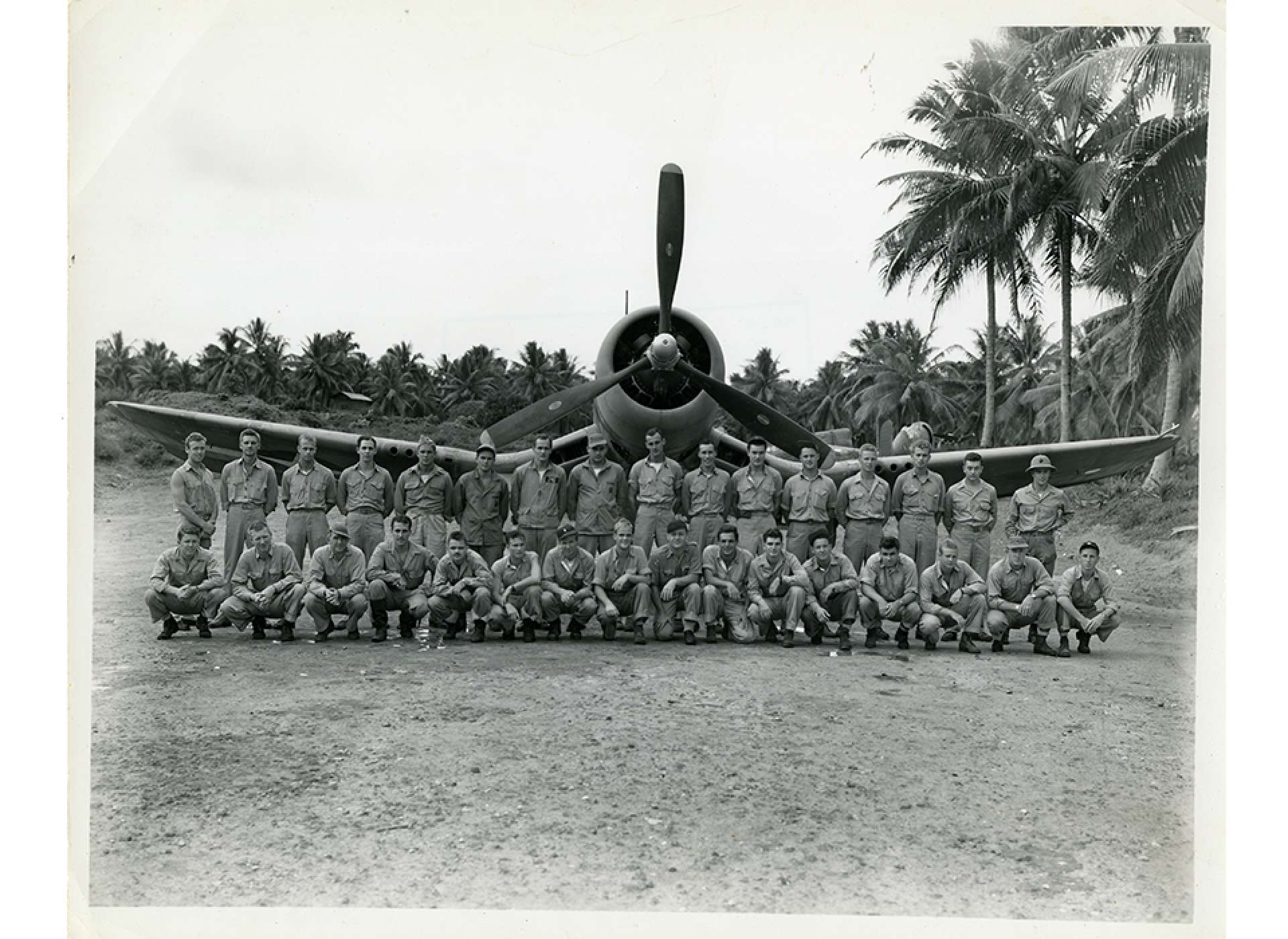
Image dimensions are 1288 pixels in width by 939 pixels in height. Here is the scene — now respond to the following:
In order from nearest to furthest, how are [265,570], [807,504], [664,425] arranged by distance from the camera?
[265,570] < [807,504] < [664,425]

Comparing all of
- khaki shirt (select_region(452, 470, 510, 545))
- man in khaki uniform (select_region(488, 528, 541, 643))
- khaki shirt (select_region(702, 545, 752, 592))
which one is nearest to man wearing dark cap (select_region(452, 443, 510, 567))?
khaki shirt (select_region(452, 470, 510, 545))

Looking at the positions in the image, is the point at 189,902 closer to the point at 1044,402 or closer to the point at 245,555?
the point at 245,555

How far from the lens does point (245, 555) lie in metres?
8.16

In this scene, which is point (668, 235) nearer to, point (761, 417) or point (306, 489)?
point (761, 417)

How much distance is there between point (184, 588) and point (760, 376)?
8002 mm

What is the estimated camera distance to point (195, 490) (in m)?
8.46

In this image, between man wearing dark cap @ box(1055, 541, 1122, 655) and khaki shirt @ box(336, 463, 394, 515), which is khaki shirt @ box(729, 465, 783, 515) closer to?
man wearing dark cap @ box(1055, 541, 1122, 655)

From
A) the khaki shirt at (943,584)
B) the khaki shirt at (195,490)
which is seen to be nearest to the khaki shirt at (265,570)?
the khaki shirt at (195,490)

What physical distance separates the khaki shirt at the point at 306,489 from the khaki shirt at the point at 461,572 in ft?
4.70

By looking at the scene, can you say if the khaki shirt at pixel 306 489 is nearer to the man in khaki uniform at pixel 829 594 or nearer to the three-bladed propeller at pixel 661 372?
the three-bladed propeller at pixel 661 372

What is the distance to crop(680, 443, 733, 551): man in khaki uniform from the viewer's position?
29.6 ft

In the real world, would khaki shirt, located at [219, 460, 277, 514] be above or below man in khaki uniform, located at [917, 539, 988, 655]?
above

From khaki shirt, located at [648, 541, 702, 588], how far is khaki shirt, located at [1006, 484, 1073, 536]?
3.02 meters

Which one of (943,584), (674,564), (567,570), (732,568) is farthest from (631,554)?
(943,584)
